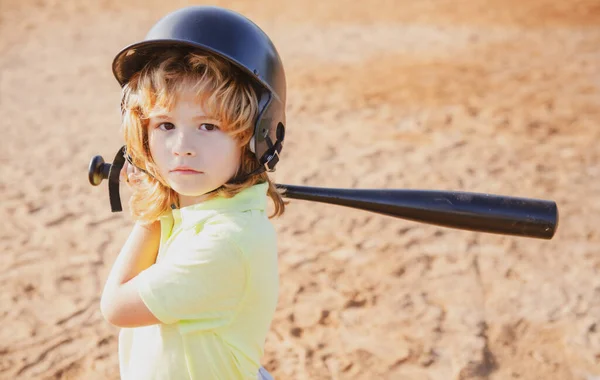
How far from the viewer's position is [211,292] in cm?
189

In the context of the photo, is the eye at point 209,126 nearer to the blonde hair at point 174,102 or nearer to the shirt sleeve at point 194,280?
the blonde hair at point 174,102

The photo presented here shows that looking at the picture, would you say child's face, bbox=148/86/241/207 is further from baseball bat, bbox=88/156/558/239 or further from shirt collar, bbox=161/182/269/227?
baseball bat, bbox=88/156/558/239

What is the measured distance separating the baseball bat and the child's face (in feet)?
1.43

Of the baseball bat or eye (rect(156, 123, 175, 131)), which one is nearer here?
eye (rect(156, 123, 175, 131))

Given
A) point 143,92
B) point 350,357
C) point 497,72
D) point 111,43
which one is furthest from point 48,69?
point 143,92

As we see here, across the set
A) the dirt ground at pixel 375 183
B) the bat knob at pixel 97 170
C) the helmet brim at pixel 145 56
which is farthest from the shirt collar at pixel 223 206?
the dirt ground at pixel 375 183

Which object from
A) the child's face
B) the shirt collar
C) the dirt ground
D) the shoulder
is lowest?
the dirt ground

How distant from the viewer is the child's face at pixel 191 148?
6.28ft

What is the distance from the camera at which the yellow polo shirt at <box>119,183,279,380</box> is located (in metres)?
1.87

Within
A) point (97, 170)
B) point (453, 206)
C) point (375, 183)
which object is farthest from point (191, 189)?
point (375, 183)

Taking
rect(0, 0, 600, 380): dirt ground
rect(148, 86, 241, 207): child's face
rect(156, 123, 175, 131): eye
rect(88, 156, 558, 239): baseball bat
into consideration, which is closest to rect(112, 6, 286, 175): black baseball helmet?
rect(148, 86, 241, 207): child's face

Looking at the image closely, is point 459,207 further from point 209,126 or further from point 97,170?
point 97,170

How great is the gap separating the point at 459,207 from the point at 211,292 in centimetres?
91

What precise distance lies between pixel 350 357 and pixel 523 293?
44.7 inches
